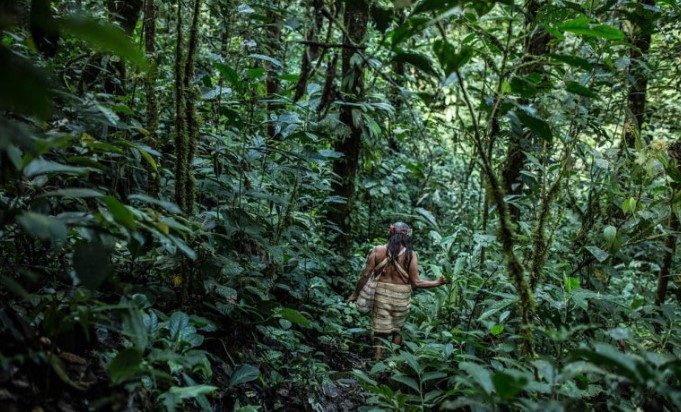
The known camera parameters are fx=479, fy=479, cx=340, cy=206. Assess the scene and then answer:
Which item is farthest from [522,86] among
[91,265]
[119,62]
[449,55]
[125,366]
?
[119,62]

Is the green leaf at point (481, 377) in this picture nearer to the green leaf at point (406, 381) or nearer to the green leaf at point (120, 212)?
the green leaf at point (120, 212)

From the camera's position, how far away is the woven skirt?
14.6 ft

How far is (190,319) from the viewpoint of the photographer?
2.47 meters

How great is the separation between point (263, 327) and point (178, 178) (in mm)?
1134

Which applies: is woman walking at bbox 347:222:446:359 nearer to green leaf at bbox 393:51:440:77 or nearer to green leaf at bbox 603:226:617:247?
green leaf at bbox 603:226:617:247

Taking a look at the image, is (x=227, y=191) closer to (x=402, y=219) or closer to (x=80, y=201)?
(x=80, y=201)

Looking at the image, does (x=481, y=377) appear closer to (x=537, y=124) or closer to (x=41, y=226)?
(x=537, y=124)

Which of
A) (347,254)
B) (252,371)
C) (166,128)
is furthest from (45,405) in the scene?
(347,254)

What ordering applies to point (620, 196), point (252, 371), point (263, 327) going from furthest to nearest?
point (620, 196) < point (263, 327) < point (252, 371)

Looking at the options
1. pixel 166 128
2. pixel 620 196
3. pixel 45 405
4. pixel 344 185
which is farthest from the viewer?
pixel 344 185

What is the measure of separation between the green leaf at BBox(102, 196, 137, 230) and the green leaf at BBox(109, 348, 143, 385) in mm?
464

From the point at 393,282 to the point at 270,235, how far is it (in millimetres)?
1368

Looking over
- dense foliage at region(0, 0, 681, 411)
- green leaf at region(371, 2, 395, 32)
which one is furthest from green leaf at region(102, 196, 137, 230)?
green leaf at region(371, 2, 395, 32)

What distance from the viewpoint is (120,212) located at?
1.31m
